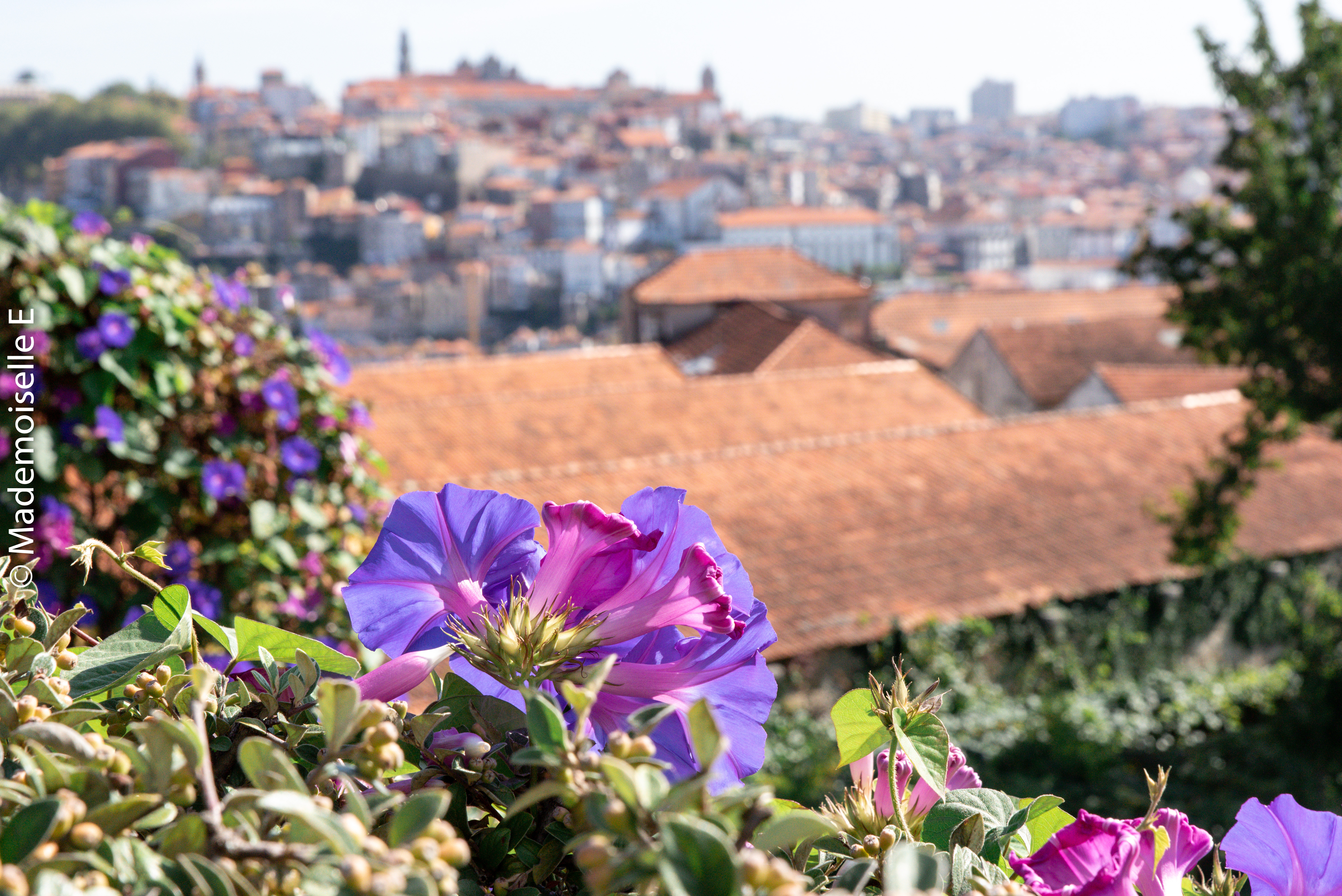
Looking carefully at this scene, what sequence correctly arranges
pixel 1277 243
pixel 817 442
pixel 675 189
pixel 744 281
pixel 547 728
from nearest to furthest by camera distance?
pixel 547 728 < pixel 1277 243 < pixel 817 442 < pixel 744 281 < pixel 675 189

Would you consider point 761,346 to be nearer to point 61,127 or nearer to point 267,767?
point 267,767

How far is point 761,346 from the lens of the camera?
23094 mm

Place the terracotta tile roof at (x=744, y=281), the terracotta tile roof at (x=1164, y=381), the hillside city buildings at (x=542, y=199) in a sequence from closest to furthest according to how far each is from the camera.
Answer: the terracotta tile roof at (x=1164, y=381) < the terracotta tile roof at (x=744, y=281) < the hillside city buildings at (x=542, y=199)

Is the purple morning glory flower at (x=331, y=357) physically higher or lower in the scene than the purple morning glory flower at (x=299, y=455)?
higher

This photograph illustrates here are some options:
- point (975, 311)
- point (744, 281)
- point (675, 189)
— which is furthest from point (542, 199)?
point (744, 281)

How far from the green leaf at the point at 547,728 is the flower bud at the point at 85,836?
20cm

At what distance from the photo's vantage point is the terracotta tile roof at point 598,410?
11617mm

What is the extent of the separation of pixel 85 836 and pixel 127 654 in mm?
267

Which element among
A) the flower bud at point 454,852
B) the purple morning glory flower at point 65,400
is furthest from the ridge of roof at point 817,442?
the flower bud at point 454,852

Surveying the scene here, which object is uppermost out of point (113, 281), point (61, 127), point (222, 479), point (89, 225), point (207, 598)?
point (61, 127)

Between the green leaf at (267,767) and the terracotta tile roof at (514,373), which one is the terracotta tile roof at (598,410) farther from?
the green leaf at (267,767)

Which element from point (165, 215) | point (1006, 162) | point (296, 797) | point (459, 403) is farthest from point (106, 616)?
point (1006, 162)

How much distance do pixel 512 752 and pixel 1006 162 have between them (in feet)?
454

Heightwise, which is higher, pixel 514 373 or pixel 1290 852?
pixel 1290 852
